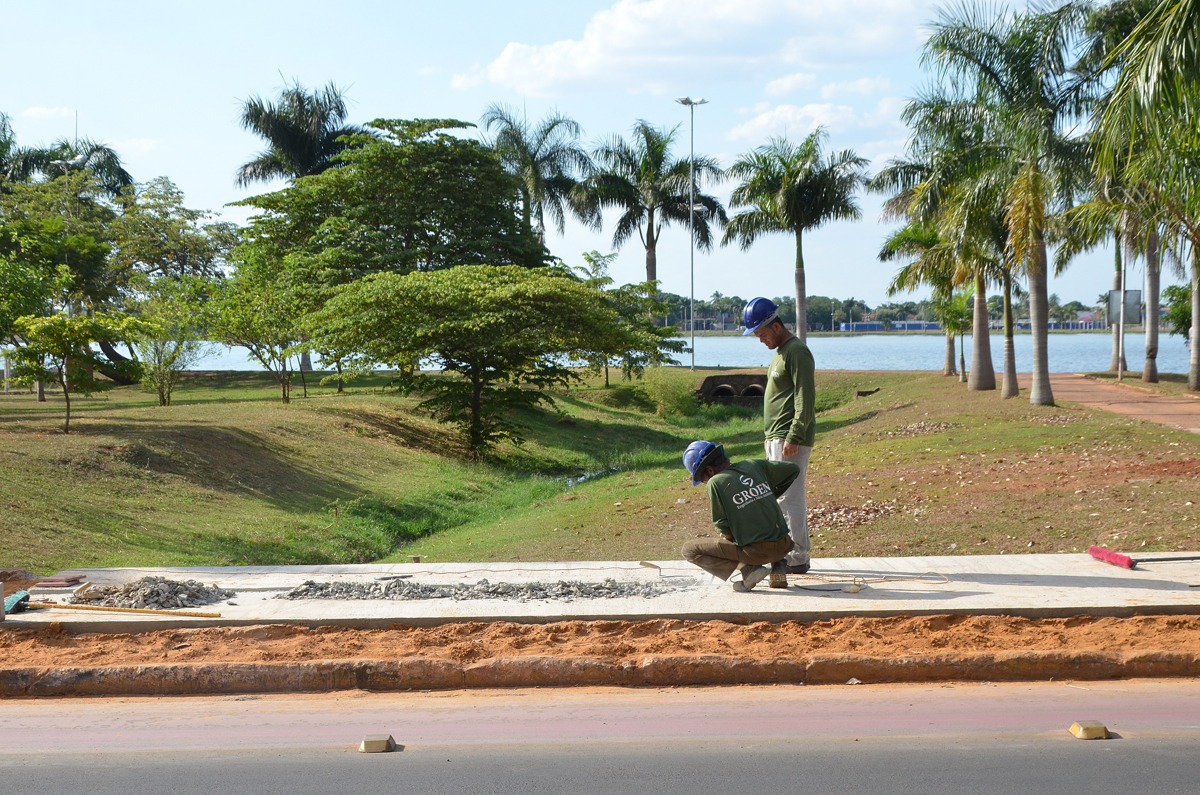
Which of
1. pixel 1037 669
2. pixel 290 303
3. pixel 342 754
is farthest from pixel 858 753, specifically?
pixel 290 303

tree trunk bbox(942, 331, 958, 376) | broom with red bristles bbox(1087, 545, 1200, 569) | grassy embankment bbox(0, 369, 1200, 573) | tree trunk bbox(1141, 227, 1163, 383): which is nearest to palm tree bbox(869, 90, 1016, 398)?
grassy embankment bbox(0, 369, 1200, 573)

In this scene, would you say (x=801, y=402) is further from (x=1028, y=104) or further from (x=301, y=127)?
(x=301, y=127)

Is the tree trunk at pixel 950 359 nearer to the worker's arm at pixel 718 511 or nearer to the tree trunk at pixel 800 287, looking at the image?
the tree trunk at pixel 800 287

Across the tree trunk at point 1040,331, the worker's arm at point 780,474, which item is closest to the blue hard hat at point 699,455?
→ the worker's arm at point 780,474

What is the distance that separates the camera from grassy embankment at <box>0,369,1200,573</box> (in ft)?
39.8

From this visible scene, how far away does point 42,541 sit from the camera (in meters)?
12.4

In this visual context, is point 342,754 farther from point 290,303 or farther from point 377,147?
point 377,147

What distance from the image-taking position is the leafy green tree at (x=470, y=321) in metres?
23.1

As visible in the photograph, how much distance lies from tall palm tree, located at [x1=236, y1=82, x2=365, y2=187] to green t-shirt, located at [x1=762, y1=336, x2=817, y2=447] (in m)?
42.9

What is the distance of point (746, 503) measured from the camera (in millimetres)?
7352

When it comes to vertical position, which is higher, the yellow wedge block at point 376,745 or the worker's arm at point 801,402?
the worker's arm at point 801,402

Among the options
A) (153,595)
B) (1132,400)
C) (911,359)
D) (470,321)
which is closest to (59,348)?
(470,321)

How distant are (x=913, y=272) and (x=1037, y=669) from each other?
27.0 meters

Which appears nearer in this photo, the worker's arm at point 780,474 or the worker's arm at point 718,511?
the worker's arm at point 718,511
